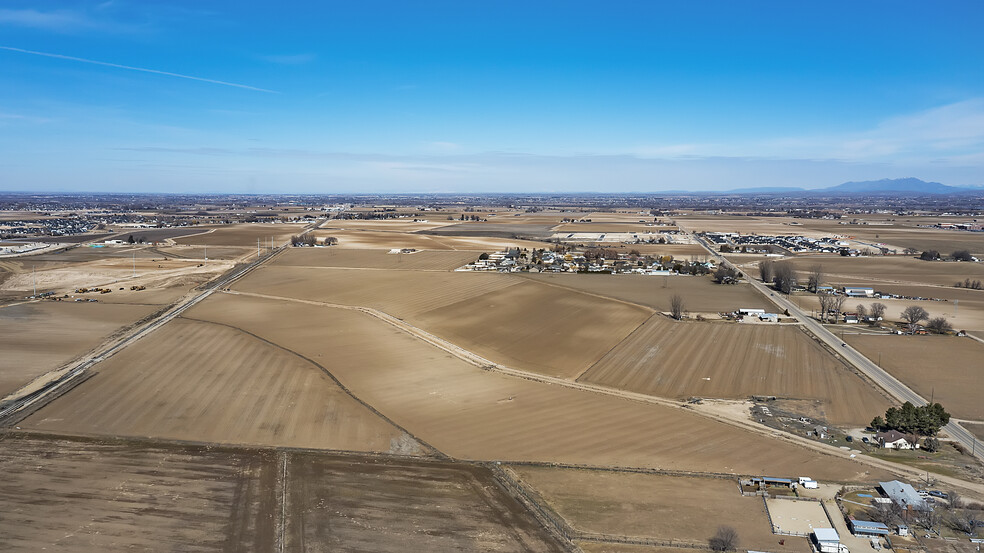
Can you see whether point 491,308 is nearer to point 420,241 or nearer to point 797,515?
point 797,515

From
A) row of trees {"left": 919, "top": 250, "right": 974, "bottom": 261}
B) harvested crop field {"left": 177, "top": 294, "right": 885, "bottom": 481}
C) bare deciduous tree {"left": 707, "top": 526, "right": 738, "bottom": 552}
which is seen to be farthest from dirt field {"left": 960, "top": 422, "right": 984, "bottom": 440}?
row of trees {"left": 919, "top": 250, "right": 974, "bottom": 261}

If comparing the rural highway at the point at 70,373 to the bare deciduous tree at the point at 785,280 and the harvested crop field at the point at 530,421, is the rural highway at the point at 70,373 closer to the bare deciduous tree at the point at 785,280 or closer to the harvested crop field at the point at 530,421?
the harvested crop field at the point at 530,421

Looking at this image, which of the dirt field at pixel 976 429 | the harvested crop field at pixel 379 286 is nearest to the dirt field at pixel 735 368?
the dirt field at pixel 976 429

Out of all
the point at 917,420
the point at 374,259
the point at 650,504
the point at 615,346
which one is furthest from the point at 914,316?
the point at 374,259

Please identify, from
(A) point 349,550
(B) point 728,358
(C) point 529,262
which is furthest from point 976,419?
(C) point 529,262

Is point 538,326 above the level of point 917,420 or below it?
above

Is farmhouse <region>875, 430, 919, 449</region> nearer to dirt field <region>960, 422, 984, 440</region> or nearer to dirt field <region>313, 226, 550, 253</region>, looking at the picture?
dirt field <region>960, 422, 984, 440</region>
